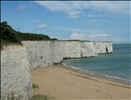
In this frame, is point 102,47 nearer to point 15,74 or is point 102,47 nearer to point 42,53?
point 42,53

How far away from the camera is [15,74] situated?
15.6 meters

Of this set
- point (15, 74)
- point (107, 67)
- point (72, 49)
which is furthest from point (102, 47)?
point (15, 74)

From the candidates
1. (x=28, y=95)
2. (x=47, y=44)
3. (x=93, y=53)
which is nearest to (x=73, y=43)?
(x=93, y=53)

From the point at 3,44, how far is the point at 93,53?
208 ft

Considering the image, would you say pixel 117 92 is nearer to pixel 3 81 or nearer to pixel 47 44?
pixel 3 81

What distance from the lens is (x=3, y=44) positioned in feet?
50.6

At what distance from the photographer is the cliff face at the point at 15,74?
48.5 ft

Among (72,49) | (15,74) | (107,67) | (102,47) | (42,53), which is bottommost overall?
(107,67)

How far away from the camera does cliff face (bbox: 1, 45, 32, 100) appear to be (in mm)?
14797

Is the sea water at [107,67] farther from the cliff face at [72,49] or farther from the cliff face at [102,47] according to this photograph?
the cliff face at [102,47]

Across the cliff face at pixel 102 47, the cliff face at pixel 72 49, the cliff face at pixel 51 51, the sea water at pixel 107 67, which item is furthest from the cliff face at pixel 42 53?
the cliff face at pixel 102 47

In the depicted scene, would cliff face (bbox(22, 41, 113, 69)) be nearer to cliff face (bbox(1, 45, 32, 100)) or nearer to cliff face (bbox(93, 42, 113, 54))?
A: cliff face (bbox(93, 42, 113, 54))

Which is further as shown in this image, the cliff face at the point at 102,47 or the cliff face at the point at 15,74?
the cliff face at the point at 102,47

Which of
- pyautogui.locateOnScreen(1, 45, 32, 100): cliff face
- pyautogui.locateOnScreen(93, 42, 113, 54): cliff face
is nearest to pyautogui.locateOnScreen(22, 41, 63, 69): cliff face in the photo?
pyautogui.locateOnScreen(1, 45, 32, 100): cliff face
